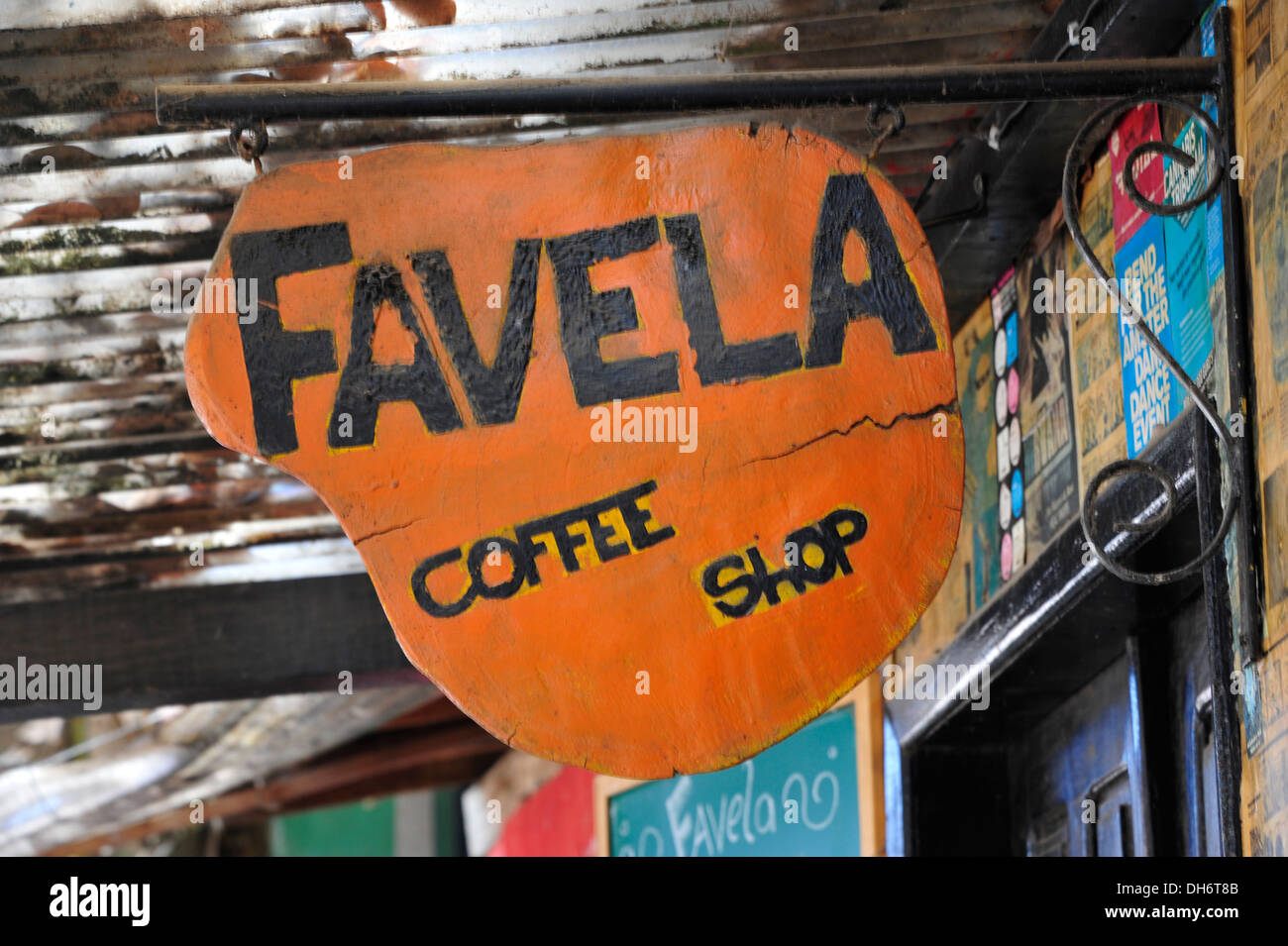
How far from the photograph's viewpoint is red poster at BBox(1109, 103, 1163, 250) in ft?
8.26

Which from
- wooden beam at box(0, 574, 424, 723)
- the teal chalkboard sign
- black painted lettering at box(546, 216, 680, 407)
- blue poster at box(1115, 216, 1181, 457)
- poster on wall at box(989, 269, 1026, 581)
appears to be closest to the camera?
black painted lettering at box(546, 216, 680, 407)

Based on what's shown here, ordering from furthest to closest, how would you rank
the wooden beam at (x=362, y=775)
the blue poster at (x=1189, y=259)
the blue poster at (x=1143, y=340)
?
the wooden beam at (x=362, y=775)
the blue poster at (x=1143, y=340)
the blue poster at (x=1189, y=259)

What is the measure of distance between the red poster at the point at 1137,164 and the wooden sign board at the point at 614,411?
2.24ft

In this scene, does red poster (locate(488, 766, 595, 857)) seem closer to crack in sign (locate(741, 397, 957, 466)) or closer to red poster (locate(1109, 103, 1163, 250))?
red poster (locate(1109, 103, 1163, 250))

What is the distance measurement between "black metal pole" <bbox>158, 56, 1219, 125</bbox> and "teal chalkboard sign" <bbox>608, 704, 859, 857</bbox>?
2.34 metres

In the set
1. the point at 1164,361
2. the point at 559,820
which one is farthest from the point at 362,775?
the point at 1164,361

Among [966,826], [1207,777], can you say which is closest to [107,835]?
[966,826]

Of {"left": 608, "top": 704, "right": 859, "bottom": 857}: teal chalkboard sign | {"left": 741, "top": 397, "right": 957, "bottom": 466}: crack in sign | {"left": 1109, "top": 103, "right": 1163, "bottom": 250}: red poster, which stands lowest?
{"left": 608, "top": 704, "right": 859, "bottom": 857}: teal chalkboard sign

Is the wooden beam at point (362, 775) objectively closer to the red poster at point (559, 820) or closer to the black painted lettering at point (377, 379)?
the red poster at point (559, 820)

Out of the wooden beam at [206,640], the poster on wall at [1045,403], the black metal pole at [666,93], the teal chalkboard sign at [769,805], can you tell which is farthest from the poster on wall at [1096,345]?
the wooden beam at [206,640]

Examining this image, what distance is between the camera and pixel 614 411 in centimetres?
201

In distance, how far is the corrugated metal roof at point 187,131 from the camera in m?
2.65

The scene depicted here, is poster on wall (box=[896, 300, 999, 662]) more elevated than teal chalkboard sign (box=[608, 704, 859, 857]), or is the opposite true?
poster on wall (box=[896, 300, 999, 662])

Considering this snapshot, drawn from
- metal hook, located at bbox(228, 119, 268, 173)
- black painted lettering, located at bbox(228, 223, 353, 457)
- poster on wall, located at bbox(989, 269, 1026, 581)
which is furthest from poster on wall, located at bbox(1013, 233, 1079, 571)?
metal hook, located at bbox(228, 119, 268, 173)
